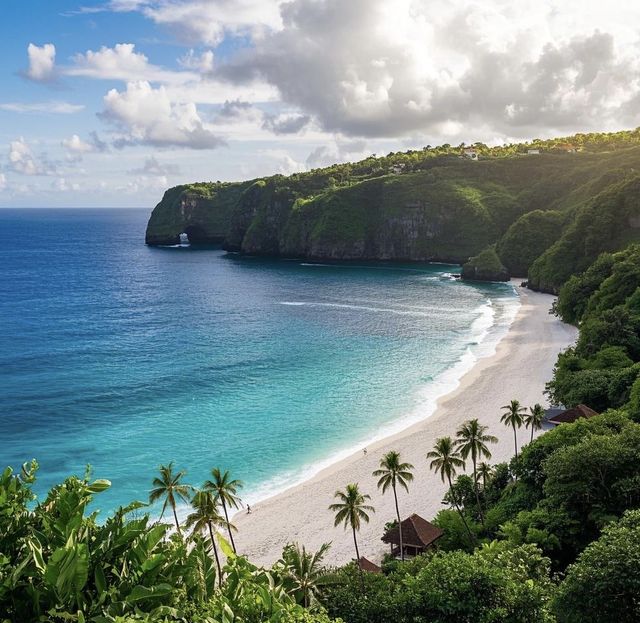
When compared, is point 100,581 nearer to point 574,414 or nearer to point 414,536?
point 414,536

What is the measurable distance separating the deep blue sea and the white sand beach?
8.16 feet

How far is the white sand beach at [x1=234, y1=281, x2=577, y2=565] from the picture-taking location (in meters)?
39.6

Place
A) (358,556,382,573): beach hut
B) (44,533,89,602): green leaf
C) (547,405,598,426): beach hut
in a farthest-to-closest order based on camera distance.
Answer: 1. (547,405,598,426): beach hut
2. (358,556,382,573): beach hut
3. (44,533,89,602): green leaf

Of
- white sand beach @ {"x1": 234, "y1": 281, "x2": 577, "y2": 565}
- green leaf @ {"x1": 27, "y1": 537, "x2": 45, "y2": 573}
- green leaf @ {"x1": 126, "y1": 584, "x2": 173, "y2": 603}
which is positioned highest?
green leaf @ {"x1": 27, "y1": 537, "x2": 45, "y2": 573}

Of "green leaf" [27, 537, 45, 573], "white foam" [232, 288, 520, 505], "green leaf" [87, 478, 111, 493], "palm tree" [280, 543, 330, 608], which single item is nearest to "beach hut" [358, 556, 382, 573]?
"palm tree" [280, 543, 330, 608]

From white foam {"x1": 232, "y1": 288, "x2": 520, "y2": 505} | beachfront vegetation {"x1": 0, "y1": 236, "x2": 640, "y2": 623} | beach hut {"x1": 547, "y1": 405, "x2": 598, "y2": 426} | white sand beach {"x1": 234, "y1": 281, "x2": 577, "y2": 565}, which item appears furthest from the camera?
white foam {"x1": 232, "y1": 288, "x2": 520, "y2": 505}

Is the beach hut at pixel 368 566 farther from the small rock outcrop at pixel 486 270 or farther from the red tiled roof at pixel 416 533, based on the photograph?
the small rock outcrop at pixel 486 270

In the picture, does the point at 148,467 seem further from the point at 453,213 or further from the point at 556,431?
the point at 453,213

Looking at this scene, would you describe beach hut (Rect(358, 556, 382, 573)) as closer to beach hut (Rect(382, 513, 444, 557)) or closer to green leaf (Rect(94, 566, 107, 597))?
beach hut (Rect(382, 513, 444, 557))

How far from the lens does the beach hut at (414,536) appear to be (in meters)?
35.0

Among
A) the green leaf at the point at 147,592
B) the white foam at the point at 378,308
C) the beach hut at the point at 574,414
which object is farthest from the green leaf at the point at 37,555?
the white foam at the point at 378,308

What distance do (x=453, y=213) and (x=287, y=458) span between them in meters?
148

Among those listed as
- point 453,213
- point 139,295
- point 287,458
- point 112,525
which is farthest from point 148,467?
point 453,213

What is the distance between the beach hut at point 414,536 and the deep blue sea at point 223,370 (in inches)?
525
